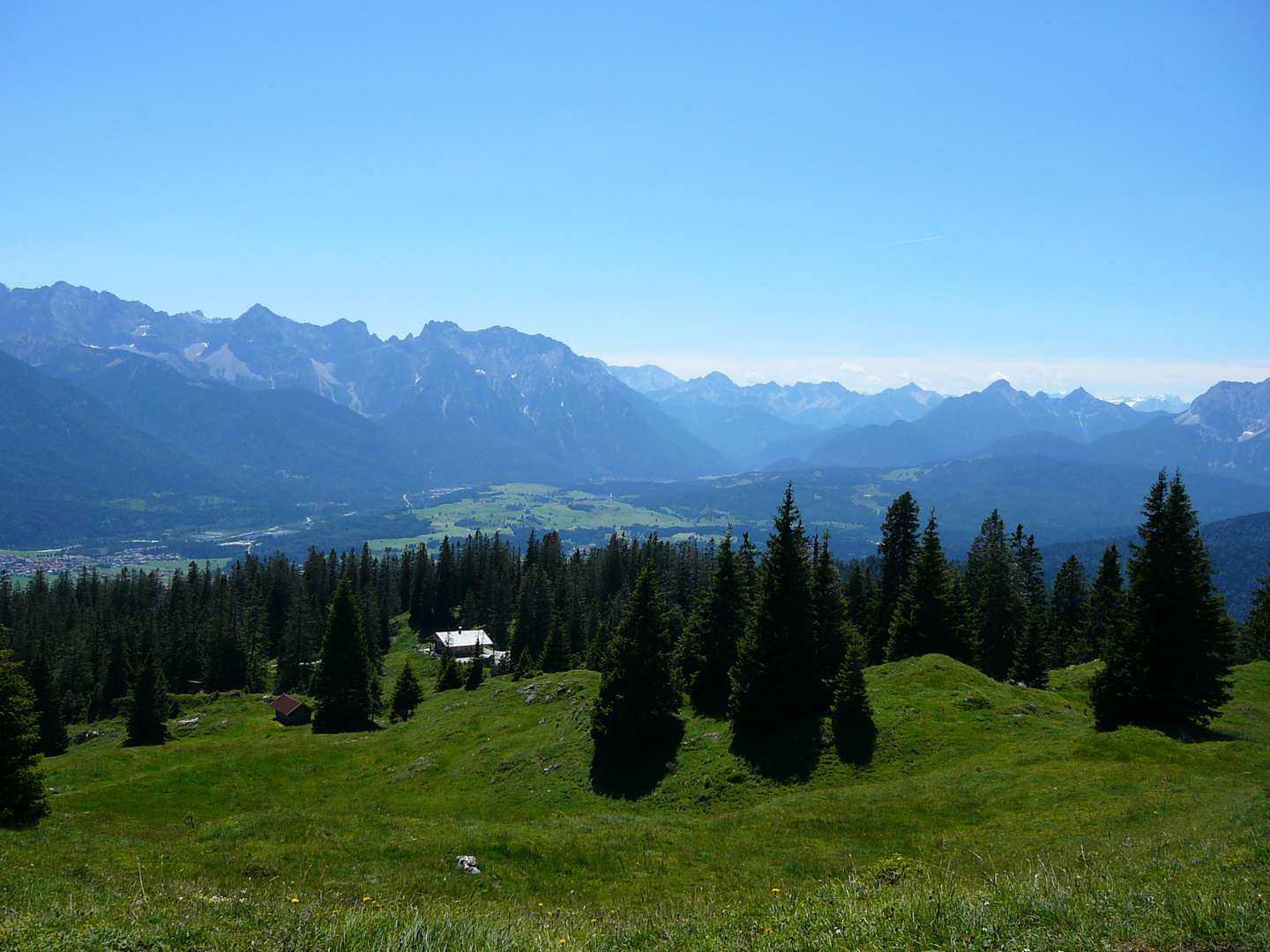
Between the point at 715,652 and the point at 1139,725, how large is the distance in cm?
2360

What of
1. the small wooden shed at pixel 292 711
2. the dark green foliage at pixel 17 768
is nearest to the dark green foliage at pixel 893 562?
the dark green foliage at pixel 17 768

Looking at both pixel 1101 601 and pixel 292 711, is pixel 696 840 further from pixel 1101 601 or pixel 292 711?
pixel 1101 601

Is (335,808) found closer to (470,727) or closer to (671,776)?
(470,727)

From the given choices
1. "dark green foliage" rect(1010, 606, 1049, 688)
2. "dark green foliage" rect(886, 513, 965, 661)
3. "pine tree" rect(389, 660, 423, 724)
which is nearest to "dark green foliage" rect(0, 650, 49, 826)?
"pine tree" rect(389, 660, 423, 724)

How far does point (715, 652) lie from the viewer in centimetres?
4534

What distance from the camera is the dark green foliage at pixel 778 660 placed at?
37.6 meters

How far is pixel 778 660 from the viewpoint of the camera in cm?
3775

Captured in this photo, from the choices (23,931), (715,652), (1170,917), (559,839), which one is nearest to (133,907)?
(23,931)

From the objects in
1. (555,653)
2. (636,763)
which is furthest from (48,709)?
(636,763)

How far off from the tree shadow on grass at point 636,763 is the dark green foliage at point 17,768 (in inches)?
941

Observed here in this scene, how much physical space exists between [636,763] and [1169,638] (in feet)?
94.2

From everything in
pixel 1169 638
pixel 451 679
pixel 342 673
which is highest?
pixel 1169 638

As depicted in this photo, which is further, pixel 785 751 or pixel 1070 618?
pixel 1070 618

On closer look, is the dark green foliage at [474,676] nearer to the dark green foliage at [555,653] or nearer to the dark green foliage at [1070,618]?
the dark green foliage at [555,653]
